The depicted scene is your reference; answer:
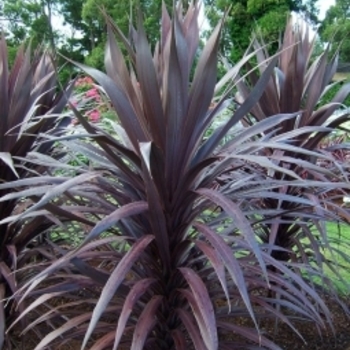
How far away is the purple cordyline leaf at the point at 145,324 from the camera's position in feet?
4.60

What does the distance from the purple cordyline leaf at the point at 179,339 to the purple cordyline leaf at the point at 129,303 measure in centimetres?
22

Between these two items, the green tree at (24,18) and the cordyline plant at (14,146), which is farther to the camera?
the green tree at (24,18)

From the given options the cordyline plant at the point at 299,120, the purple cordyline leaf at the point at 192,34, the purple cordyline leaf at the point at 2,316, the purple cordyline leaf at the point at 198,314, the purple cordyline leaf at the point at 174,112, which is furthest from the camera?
the cordyline plant at the point at 299,120

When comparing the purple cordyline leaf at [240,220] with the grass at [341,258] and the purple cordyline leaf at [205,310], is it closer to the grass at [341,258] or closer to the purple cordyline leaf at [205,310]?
the purple cordyline leaf at [205,310]

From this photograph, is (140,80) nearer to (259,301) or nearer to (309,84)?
(259,301)

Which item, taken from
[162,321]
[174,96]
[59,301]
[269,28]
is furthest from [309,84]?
[269,28]

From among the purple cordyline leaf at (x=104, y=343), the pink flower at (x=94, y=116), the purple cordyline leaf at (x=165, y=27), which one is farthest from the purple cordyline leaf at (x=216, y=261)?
the pink flower at (x=94, y=116)

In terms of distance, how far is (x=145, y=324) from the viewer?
1476 mm

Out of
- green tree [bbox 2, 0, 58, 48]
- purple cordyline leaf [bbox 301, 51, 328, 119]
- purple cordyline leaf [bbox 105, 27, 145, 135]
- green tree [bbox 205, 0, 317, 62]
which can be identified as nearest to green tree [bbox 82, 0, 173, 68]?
green tree [bbox 205, 0, 317, 62]

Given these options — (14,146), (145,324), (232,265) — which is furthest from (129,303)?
(14,146)

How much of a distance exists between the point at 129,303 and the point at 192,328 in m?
0.27

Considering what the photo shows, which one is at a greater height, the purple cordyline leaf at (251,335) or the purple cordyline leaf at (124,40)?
the purple cordyline leaf at (124,40)

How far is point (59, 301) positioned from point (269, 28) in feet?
45.9

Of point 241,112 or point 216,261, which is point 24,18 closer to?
point 241,112
